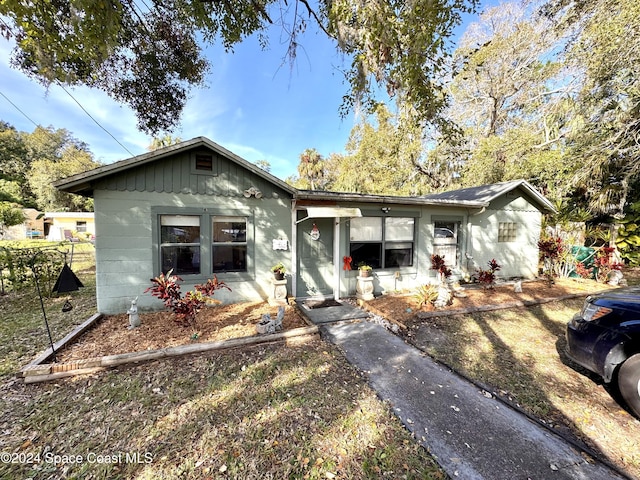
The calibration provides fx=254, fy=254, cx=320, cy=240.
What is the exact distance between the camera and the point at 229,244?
5.92 m

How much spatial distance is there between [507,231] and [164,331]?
413 inches

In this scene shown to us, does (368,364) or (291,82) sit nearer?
(368,364)

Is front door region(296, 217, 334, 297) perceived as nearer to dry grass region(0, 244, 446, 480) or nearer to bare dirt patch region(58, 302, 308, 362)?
bare dirt patch region(58, 302, 308, 362)

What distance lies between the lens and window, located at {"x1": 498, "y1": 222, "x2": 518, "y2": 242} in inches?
346

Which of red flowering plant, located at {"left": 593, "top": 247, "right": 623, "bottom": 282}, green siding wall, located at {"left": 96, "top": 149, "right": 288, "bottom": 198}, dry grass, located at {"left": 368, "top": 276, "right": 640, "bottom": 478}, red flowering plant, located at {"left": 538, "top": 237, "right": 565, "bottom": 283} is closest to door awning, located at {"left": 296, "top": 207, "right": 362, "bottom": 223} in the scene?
green siding wall, located at {"left": 96, "top": 149, "right": 288, "bottom": 198}

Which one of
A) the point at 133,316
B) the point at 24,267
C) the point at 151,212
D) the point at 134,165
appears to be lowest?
the point at 133,316

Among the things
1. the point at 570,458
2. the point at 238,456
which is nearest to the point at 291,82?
the point at 238,456

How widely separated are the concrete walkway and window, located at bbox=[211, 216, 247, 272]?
3.38 m

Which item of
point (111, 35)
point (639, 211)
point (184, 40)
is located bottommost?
point (639, 211)

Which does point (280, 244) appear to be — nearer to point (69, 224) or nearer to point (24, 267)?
point (24, 267)

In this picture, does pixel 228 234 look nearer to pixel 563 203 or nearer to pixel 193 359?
pixel 193 359

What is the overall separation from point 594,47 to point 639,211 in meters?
6.89

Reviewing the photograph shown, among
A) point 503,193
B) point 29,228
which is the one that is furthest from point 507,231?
point 29,228

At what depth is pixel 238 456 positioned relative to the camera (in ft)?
7.25
